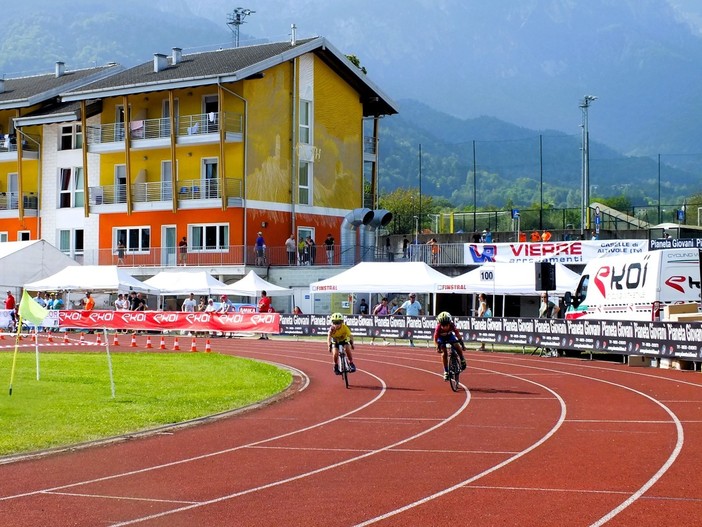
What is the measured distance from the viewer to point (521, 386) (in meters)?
23.1

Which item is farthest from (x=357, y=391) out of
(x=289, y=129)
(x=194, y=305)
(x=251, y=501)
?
(x=289, y=129)

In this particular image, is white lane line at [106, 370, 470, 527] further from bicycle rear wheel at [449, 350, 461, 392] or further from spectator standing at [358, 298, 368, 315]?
spectator standing at [358, 298, 368, 315]

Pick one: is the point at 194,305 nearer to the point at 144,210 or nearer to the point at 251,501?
the point at 144,210

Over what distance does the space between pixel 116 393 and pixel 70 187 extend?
41047 millimetres

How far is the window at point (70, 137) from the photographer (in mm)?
59769

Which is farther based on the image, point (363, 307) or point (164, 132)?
point (164, 132)

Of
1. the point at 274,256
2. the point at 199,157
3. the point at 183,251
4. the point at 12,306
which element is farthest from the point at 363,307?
the point at 12,306

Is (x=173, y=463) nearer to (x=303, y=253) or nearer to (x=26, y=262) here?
(x=26, y=262)

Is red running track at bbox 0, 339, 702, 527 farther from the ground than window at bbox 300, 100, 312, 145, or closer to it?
closer to it

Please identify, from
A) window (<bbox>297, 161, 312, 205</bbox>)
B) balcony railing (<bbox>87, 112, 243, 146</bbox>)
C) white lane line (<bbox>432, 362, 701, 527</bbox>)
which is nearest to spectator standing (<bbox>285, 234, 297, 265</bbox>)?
window (<bbox>297, 161, 312, 205</bbox>)

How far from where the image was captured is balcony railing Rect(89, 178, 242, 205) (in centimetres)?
5234

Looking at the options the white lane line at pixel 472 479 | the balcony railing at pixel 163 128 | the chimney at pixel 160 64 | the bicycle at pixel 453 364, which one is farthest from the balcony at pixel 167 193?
the white lane line at pixel 472 479

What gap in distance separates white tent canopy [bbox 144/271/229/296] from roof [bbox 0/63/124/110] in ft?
62.9

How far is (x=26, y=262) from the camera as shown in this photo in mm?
48312
